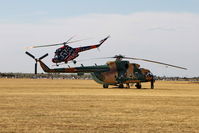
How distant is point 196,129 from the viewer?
13.4 metres

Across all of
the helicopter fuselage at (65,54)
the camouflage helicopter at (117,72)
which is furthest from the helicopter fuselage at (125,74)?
the helicopter fuselage at (65,54)

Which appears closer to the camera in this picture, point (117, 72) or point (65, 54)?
point (117, 72)

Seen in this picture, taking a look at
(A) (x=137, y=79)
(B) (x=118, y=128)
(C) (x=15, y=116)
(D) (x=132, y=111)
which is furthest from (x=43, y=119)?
(A) (x=137, y=79)

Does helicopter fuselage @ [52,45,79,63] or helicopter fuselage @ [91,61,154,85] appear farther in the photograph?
helicopter fuselage @ [52,45,79,63]

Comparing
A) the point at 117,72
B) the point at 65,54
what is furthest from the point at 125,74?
the point at 65,54

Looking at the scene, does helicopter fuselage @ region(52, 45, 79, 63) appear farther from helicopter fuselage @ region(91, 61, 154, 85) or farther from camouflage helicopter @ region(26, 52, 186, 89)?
helicopter fuselage @ region(91, 61, 154, 85)

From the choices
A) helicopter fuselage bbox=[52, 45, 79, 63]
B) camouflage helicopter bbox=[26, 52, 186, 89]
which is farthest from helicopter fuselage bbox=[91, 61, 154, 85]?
helicopter fuselage bbox=[52, 45, 79, 63]

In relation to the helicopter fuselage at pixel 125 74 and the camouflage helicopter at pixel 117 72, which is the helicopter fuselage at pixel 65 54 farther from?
the helicopter fuselage at pixel 125 74

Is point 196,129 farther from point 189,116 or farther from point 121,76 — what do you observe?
point 121,76

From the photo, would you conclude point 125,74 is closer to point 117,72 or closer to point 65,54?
point 117,72

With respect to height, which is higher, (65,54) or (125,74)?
(65,54)

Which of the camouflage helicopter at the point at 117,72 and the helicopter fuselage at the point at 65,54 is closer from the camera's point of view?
the camouflage helicopter at the point at 117,72

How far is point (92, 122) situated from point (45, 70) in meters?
36.2

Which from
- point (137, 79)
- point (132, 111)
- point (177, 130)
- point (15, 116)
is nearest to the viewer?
point (177, 130)
